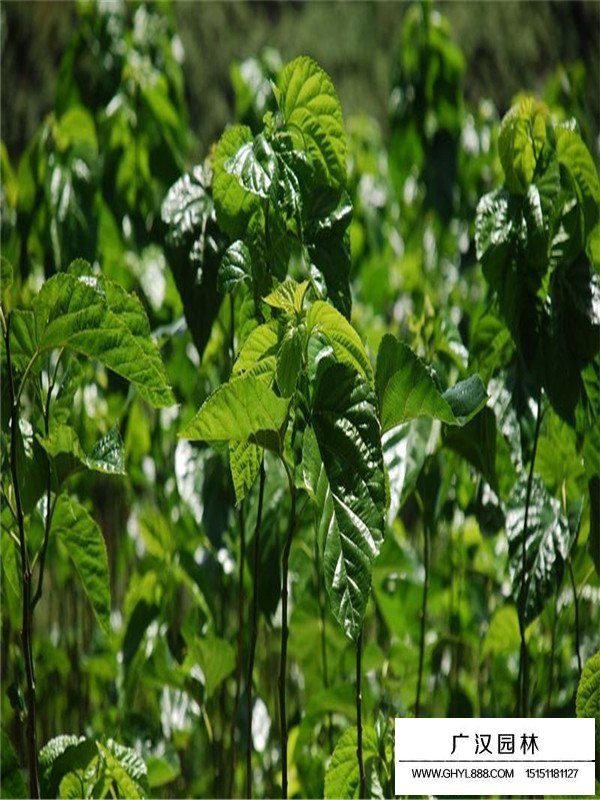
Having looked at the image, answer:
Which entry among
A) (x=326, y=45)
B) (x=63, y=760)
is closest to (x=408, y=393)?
(x=63, y=760)

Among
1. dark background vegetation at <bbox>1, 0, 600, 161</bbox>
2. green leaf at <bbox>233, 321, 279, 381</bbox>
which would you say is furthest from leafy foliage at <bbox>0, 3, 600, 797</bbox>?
dark background vegetation at <bbox>1, 0, 600, 161</bbox>

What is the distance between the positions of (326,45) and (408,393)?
224 centimetres

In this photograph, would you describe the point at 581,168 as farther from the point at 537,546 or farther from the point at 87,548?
the point at 87,548

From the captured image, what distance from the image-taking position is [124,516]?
1735mm

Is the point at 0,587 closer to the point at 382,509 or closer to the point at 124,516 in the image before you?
the point at 382,509

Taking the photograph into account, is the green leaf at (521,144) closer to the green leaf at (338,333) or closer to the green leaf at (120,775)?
the green leaf at (338,333)

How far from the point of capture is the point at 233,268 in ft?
2.16

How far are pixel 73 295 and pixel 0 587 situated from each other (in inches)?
11.2

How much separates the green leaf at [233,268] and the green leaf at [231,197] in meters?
0.02

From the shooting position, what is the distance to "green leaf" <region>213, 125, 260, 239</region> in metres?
0.68

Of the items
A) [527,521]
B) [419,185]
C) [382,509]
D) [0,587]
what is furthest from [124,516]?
[382,509]

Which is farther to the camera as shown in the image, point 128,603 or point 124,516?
point 124,516

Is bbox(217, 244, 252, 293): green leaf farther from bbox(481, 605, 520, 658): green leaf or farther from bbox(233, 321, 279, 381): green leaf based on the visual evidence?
bbox(481, 605, 520, 658): green leaf

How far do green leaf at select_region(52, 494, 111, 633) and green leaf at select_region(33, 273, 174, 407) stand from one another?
0.45 feet
